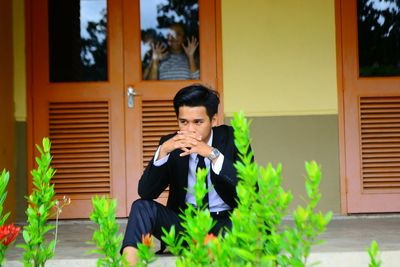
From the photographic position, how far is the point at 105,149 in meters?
5.69

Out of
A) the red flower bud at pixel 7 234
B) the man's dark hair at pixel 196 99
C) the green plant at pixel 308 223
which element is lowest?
the red flower bud at pixel 7 234

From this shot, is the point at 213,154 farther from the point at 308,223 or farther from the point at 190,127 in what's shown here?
the point at 308,223

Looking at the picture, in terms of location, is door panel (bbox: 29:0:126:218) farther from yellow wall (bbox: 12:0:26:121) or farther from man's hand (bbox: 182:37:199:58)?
man's hand (bbox: 182:37:199:58)

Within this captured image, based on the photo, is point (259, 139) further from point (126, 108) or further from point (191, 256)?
point (191, 256)

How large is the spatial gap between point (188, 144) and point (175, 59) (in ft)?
7.92

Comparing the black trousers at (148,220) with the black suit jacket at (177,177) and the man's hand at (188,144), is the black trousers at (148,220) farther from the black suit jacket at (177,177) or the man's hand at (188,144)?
the man's hand at (188,144)

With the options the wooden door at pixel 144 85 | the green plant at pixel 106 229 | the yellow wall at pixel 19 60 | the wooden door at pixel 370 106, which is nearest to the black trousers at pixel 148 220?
the green plant at pixel 106 229

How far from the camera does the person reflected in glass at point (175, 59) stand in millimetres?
5730

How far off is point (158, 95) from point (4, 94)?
3.73ft

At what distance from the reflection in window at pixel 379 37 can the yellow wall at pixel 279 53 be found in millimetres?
238

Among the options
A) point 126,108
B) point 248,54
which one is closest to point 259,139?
point 248,54

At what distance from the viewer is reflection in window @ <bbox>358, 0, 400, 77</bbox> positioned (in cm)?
571

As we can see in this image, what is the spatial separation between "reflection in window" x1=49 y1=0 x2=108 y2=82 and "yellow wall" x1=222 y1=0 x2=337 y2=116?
3.19ft

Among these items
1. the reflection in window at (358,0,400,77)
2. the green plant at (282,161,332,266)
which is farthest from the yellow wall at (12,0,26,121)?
the green plant at (282,161,332,266)
